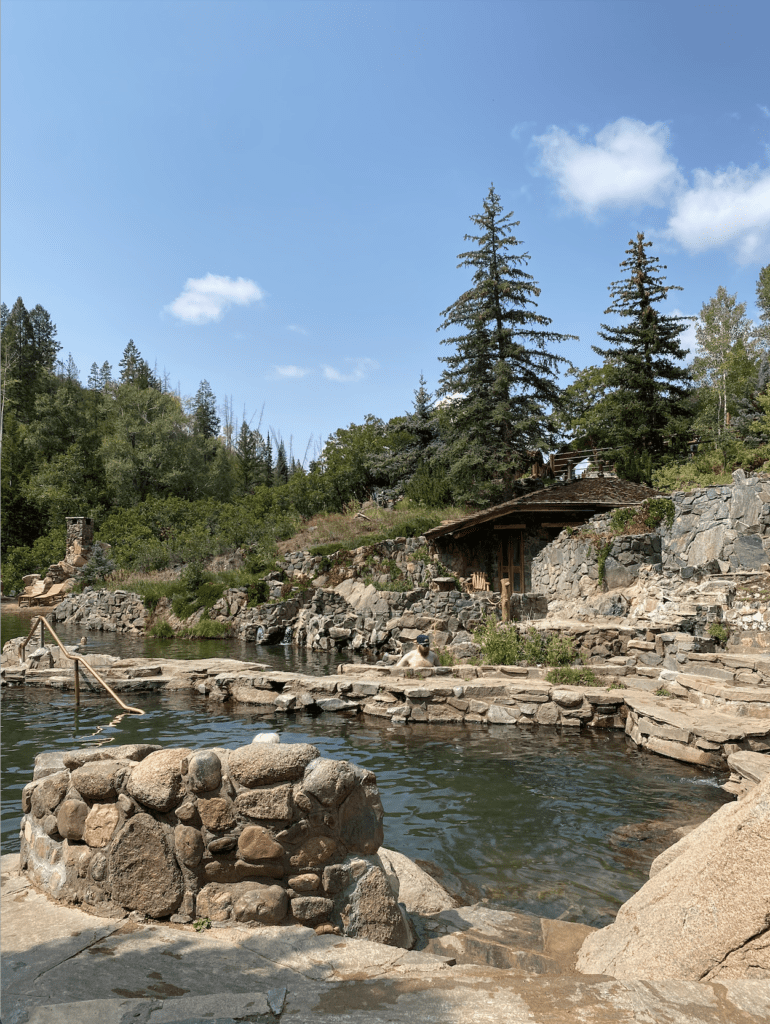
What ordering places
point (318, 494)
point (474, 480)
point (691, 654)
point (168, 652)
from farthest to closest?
point (318, 494), point (474, 480), point (168, 652), point (691, 654)

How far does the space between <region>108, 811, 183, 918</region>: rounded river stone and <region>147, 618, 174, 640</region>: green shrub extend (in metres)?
23.4

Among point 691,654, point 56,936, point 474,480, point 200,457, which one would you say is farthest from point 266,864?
point 200,457

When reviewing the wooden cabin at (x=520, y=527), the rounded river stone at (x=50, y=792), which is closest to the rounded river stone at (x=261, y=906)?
the rounded river stone at (x=50, y=792)

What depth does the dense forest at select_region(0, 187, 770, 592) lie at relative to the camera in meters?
27.6

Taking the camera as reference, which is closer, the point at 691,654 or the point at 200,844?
the point at 200,844

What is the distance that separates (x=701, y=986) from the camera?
282 cm

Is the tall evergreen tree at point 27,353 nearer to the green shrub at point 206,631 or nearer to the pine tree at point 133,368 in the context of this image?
the pine tree at point 133,368

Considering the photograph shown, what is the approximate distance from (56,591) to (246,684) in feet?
93.9

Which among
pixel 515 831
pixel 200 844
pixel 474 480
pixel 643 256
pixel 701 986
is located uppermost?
pixel 643 256

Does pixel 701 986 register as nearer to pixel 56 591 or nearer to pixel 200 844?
pixel 200 844

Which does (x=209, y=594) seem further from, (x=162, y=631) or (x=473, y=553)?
(x=473, y=553)

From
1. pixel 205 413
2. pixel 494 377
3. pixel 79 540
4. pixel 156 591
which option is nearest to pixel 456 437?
pixel 494 377

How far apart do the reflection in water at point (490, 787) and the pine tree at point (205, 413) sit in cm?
5864

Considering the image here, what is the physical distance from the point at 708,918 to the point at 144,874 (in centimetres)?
309
